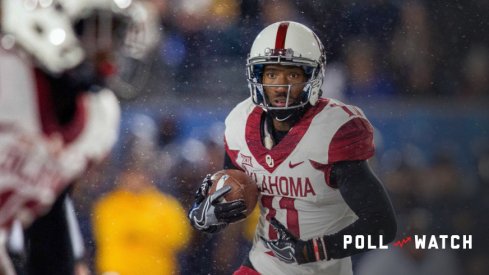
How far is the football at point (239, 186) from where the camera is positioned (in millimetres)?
2508

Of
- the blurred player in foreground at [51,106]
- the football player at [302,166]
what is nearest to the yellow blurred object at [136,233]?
the football player at [302,166]

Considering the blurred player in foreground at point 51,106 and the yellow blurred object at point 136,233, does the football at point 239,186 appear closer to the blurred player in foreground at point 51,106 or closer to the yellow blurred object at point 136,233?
the yellow blurred object at point 136,233

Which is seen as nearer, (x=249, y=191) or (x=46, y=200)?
(x=46, y=200)

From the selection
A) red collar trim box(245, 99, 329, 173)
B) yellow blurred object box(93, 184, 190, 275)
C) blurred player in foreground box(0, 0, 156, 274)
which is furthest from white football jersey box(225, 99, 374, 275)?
blurred player in foreground box(0, 0, 156, 274)

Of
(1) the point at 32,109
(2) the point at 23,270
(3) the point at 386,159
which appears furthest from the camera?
(3) the point at 386,159

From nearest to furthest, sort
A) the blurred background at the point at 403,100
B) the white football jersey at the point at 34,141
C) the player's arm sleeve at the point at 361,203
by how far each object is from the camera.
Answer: the white football jersey at the point at 34,141
the player's arm sleeve at the point at 361,203
the blurred background at the point at 403,100

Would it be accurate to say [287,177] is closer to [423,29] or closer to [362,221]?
[362,221]

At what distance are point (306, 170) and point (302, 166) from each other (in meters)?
0.02

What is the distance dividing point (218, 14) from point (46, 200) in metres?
1.06

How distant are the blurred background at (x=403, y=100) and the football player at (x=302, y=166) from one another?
→ 202mm

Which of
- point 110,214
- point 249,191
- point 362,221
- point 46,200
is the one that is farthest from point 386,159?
point 46,200

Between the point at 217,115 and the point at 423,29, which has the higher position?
the point at 423,29

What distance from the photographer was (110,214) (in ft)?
9.41

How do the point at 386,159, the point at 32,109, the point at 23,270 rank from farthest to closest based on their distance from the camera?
the point at 386,159 → the point at 23,270 → the point at 32,109
